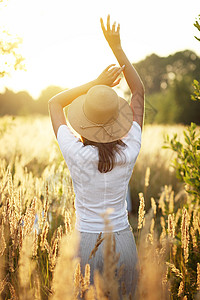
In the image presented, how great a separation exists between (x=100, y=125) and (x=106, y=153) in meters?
0.15

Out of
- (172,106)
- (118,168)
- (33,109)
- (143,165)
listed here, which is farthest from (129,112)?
(33,109)

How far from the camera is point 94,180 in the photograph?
1.52 m

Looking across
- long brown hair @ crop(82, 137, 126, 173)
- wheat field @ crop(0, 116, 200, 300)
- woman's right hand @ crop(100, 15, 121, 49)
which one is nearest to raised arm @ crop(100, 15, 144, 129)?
woman's right hand @ crop(100, 15, 121, 49)

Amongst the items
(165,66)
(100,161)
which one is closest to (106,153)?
(100,161)

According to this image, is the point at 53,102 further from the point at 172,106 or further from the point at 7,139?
the point at 172,106

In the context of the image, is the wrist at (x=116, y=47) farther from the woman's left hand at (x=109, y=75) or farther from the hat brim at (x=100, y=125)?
the hat brim at (x=100, y=125)

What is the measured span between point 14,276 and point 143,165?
506 centimetres

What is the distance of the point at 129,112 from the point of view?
5.50ft

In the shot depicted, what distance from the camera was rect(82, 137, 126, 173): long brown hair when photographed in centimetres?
148

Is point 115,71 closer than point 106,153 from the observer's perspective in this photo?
No

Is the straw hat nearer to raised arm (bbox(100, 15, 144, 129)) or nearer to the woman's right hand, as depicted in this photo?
raised arm (bbox(100, 15, 144, 129))

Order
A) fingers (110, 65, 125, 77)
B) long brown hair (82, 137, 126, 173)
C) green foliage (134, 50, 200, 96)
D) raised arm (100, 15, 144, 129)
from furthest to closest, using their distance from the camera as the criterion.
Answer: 1. green foliage (134, 50, 200, 96)
2. raised arm (100, 15, 144, 129)
3. fingers (110, 65, 125, 77)
4. long brown hair (82, 137, 126, 173)

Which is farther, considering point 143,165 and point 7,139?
point 143,165

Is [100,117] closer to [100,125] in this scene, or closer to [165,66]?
[100,125]
